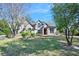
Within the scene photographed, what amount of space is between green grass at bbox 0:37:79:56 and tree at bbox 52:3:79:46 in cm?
8

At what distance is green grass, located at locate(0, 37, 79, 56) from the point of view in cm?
196

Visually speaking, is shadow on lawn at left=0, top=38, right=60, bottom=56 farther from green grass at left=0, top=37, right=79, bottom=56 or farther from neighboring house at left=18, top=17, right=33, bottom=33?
neighboring house at left=18, top=17, right=33, bottom=33

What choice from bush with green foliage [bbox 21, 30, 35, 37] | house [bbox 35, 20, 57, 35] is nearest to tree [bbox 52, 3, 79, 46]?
house [bbox 35, 20, 57, 35]

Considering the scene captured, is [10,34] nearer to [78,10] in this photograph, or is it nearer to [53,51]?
[53,51]

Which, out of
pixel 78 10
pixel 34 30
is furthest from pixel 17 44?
pixel 78 10

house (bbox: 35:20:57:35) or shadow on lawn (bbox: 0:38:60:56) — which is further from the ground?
house (bbox: 35:20:57:35)

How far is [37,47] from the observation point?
199 cm

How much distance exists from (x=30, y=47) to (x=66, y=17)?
1.43 feet

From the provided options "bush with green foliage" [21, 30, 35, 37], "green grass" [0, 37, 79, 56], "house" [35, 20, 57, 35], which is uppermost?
"house" [35, 20, 57, 35]

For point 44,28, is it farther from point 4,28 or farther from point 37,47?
point 4,28

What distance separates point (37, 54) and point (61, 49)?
0.23m

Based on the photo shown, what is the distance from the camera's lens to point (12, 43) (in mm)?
1986

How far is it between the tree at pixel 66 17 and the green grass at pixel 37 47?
0.26ft

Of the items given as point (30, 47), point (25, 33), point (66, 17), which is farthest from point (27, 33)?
point (66, 17)
